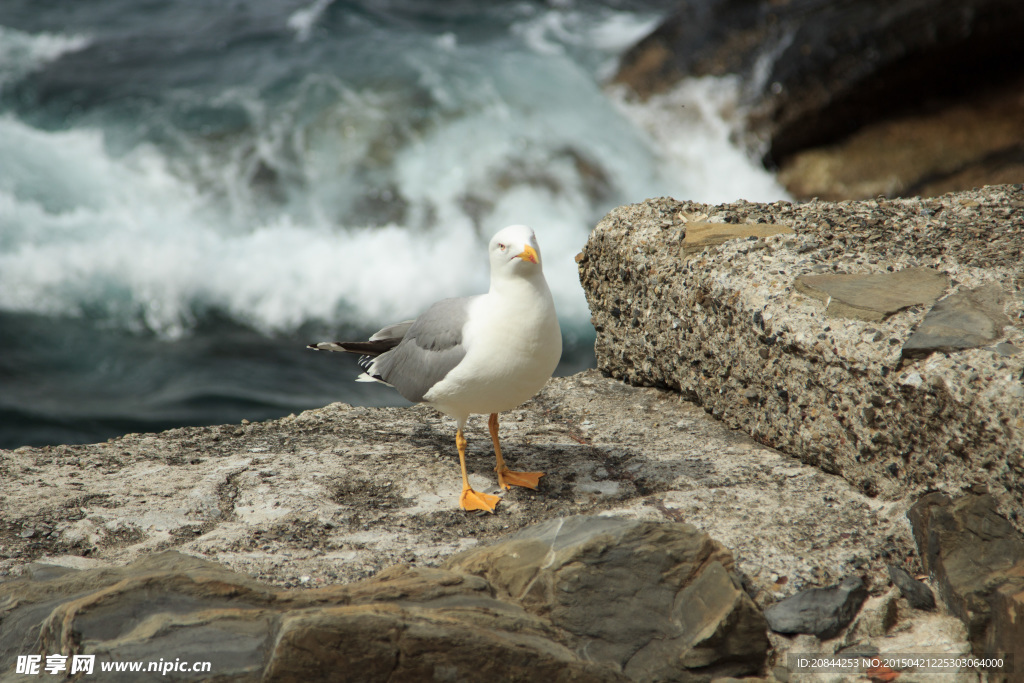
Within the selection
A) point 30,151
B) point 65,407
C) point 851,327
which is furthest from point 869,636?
point 30,151

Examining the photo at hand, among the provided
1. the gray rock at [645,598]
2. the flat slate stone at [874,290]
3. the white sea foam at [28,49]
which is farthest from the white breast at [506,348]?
the white sea foam at [28,49]

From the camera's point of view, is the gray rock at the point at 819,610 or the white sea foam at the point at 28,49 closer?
the gray rock at the point at 819,610

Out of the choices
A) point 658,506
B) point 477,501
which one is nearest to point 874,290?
point 658,506

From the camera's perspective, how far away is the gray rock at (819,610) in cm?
277

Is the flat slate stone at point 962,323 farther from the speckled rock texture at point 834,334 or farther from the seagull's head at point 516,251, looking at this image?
the seagull's head at point 516,251

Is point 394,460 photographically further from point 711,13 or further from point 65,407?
point 711,13

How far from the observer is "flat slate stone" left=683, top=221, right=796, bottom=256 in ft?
13.1

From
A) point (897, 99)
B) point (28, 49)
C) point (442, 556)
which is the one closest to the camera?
point (442, 556)

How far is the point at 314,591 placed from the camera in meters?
2.56

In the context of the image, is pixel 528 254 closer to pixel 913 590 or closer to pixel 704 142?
pixel 913 590

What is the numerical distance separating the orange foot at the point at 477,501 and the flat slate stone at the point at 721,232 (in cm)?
148

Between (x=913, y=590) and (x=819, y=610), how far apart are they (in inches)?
14.1

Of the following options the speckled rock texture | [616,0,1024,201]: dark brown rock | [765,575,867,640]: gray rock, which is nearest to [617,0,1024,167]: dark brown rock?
[616,0,1024,201]: dark brown rock

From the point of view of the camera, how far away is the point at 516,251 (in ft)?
10.8
